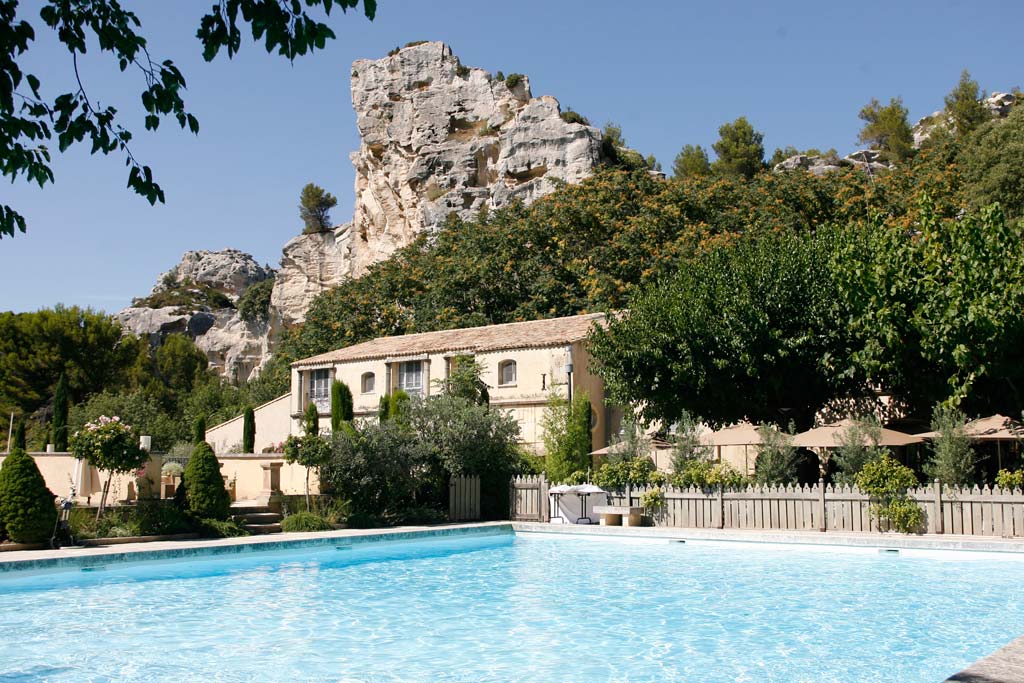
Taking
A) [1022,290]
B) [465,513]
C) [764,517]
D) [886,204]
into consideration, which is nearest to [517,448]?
[465,513]

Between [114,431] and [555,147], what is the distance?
44761 mm

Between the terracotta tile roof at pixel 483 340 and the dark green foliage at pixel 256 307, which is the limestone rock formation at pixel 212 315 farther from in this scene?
the terracotta tile roof at pixel 483 340

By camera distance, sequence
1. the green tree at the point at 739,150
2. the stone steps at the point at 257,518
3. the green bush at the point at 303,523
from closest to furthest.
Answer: the stone steps at the point at 257,518, the green bush at the point at 303,523, the green tree at the point at 739,150

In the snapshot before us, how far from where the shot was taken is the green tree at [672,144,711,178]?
76.2 meters

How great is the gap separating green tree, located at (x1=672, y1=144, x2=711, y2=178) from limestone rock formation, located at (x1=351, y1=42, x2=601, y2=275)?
1600 centimetres

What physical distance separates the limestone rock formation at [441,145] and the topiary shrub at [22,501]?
4397cm

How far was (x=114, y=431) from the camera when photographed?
20016 millimetres

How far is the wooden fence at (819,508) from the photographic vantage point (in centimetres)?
1952

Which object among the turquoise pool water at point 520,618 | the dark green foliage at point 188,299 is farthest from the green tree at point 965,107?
the dark green foliage at point 188,299

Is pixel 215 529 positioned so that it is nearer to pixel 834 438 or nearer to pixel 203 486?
pixel 203 486

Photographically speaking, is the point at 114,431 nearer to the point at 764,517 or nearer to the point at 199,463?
the point at 199,463

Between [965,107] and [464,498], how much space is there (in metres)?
54.3

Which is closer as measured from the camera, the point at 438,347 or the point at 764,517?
the point at 764,517

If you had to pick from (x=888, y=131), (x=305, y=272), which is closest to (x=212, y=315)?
(x=305, y=272)
